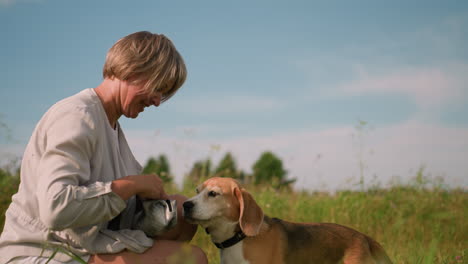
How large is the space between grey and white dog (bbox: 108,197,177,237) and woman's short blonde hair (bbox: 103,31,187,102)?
850 millimetres

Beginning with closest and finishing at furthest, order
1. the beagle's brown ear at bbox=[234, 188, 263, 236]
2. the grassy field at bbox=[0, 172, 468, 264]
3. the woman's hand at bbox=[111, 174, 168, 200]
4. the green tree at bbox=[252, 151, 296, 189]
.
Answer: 1. the woman's hand at bbox=[111, 174, 168, 200]
2. the beagle's brown ear at bbox=[234, 188, 263, 236]
3. the grassy field at bbox=[0, 172, 468, 264]
4. the green tree at bbox=[252, 151, 296, 189]

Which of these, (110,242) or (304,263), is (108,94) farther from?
(304,263)

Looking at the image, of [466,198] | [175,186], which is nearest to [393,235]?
[466,198]

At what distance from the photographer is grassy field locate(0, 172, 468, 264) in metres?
6.14

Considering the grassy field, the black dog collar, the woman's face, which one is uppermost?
the woman's face

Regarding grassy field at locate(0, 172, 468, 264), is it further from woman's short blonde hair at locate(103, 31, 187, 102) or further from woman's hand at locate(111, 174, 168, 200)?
woman's short blonde hair at locate(103, 31, 187, 102)

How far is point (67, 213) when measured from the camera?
263 centimetres

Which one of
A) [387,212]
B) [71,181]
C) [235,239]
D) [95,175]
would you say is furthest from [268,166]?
[71,181]

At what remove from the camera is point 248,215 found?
3.63 m

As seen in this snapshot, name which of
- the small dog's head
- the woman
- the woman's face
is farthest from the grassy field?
the woman's face

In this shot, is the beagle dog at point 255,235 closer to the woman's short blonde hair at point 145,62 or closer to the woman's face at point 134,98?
the woman's face at point 134,98

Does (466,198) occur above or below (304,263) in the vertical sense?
below

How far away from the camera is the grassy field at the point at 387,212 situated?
6137 mm

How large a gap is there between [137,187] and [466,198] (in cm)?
775
